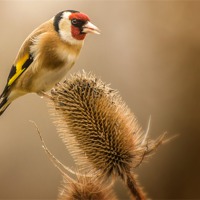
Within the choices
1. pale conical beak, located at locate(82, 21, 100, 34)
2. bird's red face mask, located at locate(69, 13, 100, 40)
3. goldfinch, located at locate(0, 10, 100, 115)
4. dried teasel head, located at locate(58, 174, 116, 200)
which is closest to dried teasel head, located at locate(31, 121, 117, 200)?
dried teasel head, located at locate(58, 174, 116, 200)

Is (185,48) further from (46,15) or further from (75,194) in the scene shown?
(75,194)

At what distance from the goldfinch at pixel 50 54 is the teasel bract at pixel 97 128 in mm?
1018

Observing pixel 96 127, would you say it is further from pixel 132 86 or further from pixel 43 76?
pixel 132 86

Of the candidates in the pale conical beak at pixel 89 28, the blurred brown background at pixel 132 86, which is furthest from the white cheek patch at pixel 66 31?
the blurred brown background at pixel 132 86

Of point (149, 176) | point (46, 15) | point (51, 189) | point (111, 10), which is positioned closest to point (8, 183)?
point (51, 189)

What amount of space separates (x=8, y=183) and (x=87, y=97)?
7605 millimetres

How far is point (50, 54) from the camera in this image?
6770 mm

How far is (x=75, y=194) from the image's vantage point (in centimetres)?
522

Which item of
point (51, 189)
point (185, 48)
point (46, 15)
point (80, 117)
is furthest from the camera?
point (185, 48)

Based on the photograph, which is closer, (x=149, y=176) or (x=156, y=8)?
(x=149, y=176)

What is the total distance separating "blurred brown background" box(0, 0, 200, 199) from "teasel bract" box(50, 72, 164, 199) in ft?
20.0

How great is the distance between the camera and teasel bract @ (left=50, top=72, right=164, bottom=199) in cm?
557

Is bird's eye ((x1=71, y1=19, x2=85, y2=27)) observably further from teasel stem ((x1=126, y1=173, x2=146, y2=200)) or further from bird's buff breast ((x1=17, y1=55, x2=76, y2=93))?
teasel stem ((x1=126, y1=173, x2=146, y2=200))

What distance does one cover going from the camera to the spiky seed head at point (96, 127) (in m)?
5.58
